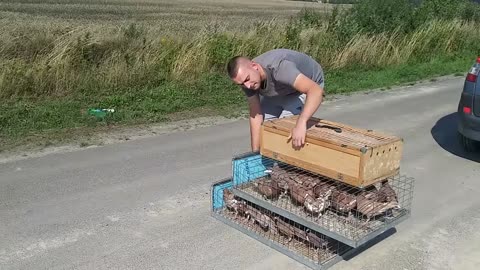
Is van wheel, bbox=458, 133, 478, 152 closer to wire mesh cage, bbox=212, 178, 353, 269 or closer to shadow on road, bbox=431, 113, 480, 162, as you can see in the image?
shadow on road, bbox=431, 113, 480, 162

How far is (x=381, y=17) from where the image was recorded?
648 inches

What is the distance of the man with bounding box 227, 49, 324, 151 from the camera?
13.2 ft

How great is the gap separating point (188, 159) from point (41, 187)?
178 centimetres

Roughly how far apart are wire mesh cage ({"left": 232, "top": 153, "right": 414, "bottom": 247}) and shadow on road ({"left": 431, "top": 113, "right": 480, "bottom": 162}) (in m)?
3.56

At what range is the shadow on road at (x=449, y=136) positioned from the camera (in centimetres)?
729

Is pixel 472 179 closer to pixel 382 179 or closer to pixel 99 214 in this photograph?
pixel 382 179

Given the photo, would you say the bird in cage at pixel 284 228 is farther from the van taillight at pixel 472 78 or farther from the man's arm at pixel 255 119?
the van taillight at pixel 472 78

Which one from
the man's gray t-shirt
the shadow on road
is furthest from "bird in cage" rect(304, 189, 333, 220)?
the shadow on road

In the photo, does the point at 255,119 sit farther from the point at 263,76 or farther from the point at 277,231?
the point at 277,231

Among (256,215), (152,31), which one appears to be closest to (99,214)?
(256,215)

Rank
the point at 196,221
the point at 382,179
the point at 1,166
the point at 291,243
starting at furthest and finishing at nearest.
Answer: the point at 1,166 → the point at 196,221 → the point at 291,243 → the point at 382,179

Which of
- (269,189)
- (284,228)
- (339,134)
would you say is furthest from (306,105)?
(284,228)

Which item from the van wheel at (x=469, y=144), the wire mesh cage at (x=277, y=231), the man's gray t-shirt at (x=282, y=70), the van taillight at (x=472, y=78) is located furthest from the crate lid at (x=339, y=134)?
the van wheel at (x=469, y=144)

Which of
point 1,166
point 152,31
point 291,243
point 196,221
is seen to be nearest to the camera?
point 291,243
